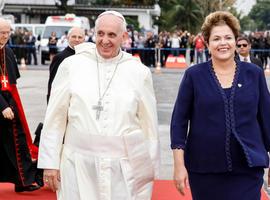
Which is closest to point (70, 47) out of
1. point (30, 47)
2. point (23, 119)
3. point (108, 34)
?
point (23, 119)

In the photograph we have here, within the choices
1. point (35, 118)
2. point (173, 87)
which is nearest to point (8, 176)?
point (35, 118)

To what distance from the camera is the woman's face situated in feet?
13.7

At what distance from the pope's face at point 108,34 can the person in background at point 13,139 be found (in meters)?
2.62

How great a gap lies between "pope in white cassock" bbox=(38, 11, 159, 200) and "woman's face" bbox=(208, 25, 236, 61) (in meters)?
0.50

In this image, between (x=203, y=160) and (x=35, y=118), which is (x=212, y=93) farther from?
(x=35, y=118)

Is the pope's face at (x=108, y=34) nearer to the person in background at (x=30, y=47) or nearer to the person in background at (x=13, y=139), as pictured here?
the person in background at (x=13, y=139)

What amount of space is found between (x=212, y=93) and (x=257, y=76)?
323mm

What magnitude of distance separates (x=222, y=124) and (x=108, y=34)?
91 centimetres

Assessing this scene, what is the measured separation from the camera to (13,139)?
22.5 feet

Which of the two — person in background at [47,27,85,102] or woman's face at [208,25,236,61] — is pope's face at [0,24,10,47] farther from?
woman's face at [208,25,236,61]

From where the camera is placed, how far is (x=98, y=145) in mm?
4246

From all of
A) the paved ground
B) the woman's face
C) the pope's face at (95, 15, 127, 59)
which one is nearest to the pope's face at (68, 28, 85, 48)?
the paved ground

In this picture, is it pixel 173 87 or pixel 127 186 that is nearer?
pixel 127 186

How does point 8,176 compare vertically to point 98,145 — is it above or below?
below
